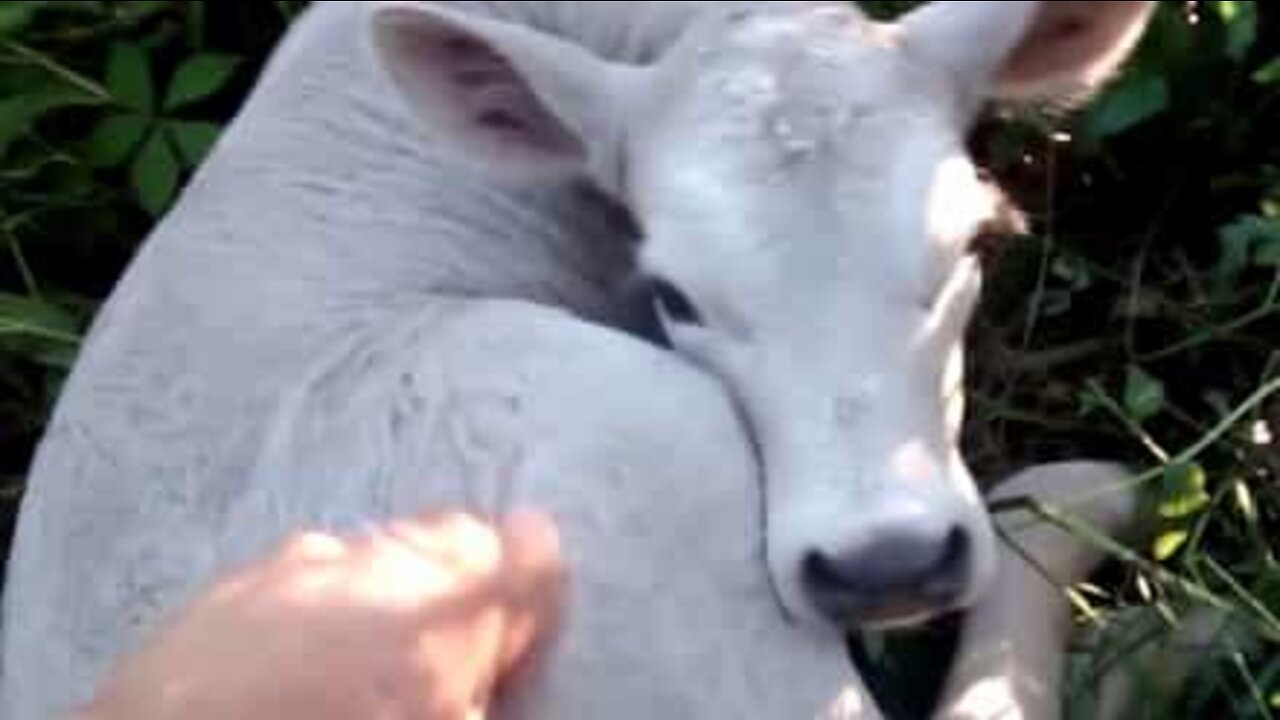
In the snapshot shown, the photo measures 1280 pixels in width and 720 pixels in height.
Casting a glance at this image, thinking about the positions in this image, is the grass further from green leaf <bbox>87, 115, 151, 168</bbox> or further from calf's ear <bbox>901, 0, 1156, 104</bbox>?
calf's ear <bbox>901, 0, 1156, 104</bbox>

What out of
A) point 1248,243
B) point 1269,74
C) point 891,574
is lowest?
point 1248,243

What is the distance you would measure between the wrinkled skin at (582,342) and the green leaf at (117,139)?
57 centimetres

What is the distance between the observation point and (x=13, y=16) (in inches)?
211

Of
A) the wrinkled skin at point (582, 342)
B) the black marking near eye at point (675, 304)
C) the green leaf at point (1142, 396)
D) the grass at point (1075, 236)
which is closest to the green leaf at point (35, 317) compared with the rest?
the grass at point (1075, 236)

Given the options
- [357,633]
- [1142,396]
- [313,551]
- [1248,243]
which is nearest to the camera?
[357,633]

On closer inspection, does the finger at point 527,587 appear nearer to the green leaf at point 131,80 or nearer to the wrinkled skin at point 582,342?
the wrinkled skin at point 582,342

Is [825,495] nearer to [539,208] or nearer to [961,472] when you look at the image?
[961,472]

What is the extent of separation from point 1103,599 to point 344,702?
5.89 feet

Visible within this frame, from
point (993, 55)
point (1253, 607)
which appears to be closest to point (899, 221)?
point (993, 55)

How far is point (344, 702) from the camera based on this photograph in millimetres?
3070

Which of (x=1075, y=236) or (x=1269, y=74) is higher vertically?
(x=1269, y=74)

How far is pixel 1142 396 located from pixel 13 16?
1515 millimetres

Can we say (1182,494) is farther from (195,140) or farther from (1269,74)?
(195,140)

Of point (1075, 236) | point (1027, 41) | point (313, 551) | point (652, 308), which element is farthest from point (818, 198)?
point (1075, 236)
